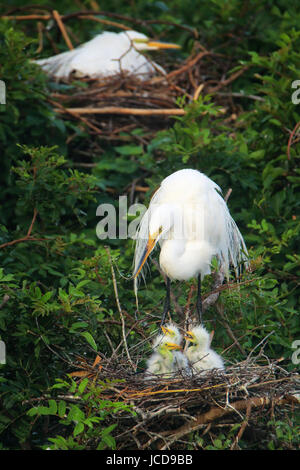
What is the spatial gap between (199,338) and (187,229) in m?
0.43

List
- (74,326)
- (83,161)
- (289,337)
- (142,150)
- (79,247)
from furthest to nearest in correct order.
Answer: (83,161), (142,150), (79,247), (289,337), (74,326)

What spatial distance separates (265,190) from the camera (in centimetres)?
346

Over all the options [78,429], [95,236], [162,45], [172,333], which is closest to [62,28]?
[162,45]

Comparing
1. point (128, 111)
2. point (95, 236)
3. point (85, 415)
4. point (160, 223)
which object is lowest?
point (85, 415)

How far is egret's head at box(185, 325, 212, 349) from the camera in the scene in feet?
8.48

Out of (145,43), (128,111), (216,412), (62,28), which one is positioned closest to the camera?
(216,412)

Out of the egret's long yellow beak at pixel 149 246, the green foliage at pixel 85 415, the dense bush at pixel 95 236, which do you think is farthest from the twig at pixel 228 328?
the green foliage at pixel 85 415

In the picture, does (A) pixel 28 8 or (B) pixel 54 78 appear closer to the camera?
(B) pixel 54 78

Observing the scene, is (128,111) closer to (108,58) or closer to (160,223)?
(108,58)

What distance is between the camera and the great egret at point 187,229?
269 centimetres

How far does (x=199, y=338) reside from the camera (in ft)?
8.49
